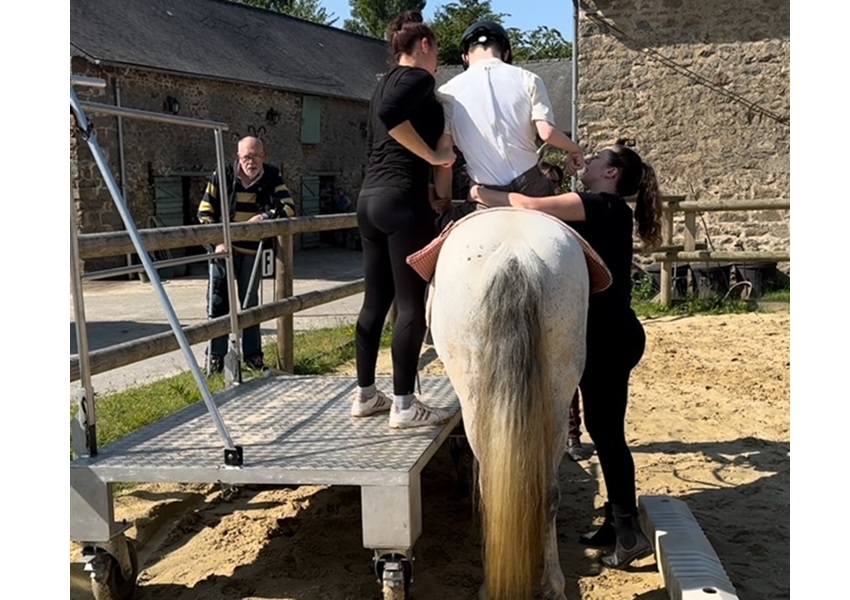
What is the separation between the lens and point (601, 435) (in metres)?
3.53

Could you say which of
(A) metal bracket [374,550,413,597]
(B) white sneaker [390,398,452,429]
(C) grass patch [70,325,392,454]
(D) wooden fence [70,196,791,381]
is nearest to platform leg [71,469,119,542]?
(D) wooden fence [70,196,791,381]

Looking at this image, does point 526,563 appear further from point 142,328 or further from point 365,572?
point 142,328

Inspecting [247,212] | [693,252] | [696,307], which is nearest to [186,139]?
[693,252]

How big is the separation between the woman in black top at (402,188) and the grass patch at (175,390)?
1.78m

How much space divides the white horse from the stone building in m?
12.1

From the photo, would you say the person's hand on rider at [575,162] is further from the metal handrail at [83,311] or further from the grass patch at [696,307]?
the grass patch at [696,307]

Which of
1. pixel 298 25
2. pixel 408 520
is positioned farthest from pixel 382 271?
pixel 298 25

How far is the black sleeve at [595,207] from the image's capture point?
3311 millimetres

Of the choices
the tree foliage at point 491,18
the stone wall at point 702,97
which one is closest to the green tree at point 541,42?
the tree foliage at point 491,18

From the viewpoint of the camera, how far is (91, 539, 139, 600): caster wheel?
10.5 ft

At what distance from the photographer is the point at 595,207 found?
11.0 feet

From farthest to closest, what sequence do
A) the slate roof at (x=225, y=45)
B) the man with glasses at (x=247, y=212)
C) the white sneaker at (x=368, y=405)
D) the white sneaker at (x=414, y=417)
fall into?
the slate roof at (x=225, y=45) → the man with glasses at (x=247, y=212) → the white sneaker at (x=368, y=405) → the white sneaker at (x=414, y=417)

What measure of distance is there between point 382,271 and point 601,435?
1.15 m

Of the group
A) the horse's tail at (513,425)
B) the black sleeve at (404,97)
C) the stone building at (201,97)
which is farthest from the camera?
the stone building at (201,97)
